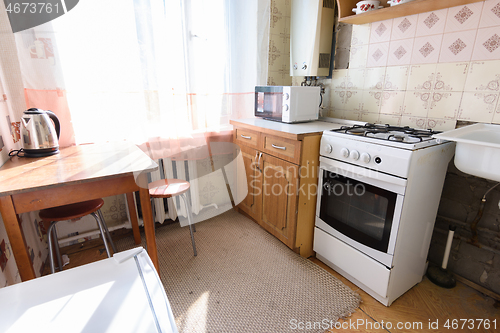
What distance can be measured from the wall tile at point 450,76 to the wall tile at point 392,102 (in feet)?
0.71

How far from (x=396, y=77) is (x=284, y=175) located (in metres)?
1.06

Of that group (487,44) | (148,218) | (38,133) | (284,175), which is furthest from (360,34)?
(38,133)

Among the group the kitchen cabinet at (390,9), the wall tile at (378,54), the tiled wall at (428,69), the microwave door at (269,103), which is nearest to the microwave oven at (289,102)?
the microwave door at (269,103)

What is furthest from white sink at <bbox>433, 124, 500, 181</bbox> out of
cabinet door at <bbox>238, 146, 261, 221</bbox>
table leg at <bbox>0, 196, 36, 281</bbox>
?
table leg at <bbox>0, 196, 36, 281</bbox>

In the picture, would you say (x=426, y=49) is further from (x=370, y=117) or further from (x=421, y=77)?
(x=370, y=117)

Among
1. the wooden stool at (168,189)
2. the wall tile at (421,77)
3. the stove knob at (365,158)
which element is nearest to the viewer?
the stove knob at (365,158)

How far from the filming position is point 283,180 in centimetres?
191

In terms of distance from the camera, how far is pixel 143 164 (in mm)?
1367

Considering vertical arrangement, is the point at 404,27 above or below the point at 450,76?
above

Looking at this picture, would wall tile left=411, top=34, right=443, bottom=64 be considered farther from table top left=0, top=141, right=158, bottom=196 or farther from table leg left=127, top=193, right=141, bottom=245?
table leg left=127, top=193, right=141, bottom=245

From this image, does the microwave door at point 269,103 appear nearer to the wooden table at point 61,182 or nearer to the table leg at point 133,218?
the wooden table at point 61,182

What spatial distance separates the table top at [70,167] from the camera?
115 cm

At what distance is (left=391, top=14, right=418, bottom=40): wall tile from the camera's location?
68.1 inches

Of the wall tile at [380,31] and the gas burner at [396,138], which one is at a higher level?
the wall tile at [380,31]
